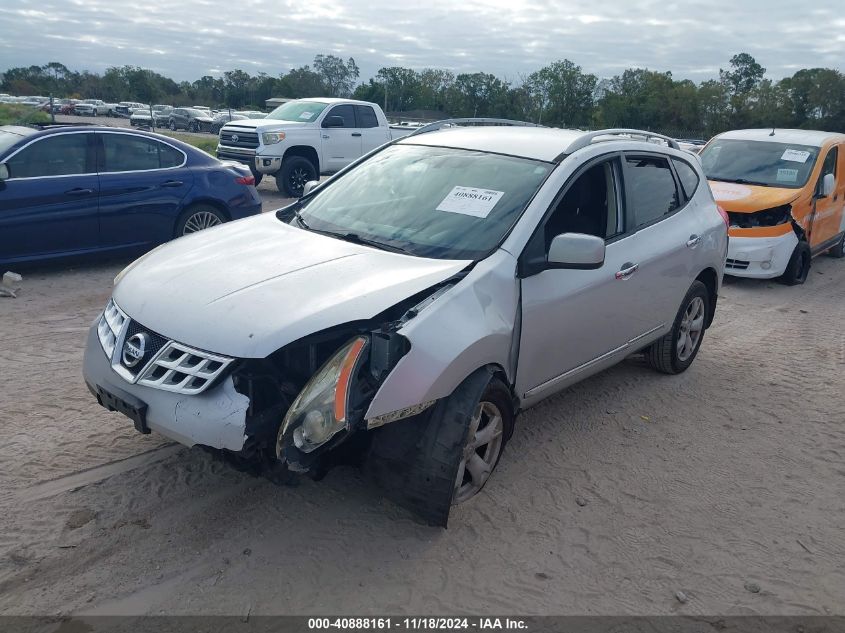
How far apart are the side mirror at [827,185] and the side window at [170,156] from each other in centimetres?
812

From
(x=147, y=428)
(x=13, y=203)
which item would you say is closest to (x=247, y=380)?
(x=147, y=428)

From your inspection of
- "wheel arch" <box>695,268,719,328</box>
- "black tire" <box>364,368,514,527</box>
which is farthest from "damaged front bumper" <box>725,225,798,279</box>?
"black tire" <box>364,368,514,527</box>

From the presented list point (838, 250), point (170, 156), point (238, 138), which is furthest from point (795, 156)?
point (238, 138)

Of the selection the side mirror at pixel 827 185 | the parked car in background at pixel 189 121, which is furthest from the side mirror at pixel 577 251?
the parked car in background at pixel 189 121

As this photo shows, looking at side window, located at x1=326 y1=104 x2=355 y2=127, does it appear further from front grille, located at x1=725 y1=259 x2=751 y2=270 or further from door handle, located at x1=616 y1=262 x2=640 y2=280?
door handle, located at x1=616 y1=262 x2=640 y2=280

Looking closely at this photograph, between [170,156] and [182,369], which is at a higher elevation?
[170,156]

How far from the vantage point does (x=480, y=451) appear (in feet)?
12.4

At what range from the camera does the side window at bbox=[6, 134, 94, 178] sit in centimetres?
735

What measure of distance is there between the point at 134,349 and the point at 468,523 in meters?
1.78

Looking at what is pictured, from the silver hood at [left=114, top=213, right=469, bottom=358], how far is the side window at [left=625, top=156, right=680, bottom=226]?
1695mm

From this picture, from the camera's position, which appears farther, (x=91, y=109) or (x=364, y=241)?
(x=91, y=109)

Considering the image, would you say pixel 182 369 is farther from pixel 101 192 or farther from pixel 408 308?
pixel 101 192

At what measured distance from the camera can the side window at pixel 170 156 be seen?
8.36 m

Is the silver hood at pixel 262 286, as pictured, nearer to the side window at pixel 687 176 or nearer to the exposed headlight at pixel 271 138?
the side window at pixel 687 176
